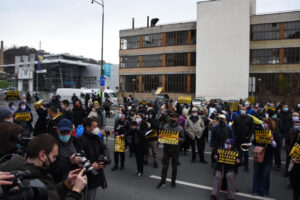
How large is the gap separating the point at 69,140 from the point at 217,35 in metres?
36.8

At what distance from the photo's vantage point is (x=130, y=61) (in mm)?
47750

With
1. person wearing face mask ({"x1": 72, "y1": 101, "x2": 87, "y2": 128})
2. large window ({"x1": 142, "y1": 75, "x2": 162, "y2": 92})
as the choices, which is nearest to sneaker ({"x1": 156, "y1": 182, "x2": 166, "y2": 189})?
person wearing face mask ({"x1": 72, "y1": 101, "x2": 87, "y2": 128})

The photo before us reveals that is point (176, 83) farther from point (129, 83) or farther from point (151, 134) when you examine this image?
point (151, 134)

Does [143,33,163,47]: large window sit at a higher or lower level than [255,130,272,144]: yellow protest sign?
higher

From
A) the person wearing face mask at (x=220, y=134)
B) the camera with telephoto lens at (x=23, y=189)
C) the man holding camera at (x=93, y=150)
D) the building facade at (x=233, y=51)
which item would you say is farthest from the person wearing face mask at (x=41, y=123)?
the building facade at (x=233, y=51)

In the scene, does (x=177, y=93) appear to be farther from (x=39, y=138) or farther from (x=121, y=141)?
(x=39, y=138)

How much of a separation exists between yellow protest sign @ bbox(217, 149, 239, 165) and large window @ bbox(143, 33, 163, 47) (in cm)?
4039

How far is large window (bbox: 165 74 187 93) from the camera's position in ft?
138

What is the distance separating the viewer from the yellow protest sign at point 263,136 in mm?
5746

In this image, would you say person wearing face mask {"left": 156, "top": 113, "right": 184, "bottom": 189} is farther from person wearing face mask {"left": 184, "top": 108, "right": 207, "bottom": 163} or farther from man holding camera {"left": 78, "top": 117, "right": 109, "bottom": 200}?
man holding camera {"left": 78, "top": 117, "right": 109, "bottom": 200}

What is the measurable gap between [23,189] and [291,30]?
40761mm

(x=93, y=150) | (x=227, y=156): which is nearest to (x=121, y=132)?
(x=227, y=156)

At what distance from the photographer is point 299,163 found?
492 cm

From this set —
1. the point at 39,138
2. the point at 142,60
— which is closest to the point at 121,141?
the point at 39,138
